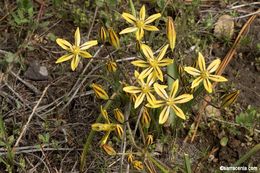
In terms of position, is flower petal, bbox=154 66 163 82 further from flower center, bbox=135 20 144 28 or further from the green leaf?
the green leaf

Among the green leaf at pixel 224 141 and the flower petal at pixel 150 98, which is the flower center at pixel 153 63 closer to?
the flower petal at pixel 150 98

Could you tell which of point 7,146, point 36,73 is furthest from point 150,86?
point 36,73

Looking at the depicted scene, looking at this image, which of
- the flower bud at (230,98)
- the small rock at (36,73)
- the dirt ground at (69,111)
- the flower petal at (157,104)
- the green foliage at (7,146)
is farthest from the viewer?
the small rock at (36,73)

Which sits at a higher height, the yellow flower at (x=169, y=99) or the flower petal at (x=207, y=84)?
the flower petal at (x=207, y=84)

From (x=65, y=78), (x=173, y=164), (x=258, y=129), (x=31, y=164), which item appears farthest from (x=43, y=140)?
(x=258, y=129)

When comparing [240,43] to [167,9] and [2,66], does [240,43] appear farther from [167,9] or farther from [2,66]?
[2,66]

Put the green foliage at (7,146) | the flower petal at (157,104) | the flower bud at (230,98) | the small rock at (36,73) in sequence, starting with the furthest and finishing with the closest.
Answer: the small rock at (36,73)
the green foliage at (7,146)
the flower bud at (230,98)
the flower petal at (157,104)

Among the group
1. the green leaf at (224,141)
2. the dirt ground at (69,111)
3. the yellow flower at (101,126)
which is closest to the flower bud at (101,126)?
the yellow flower at (101,126)
